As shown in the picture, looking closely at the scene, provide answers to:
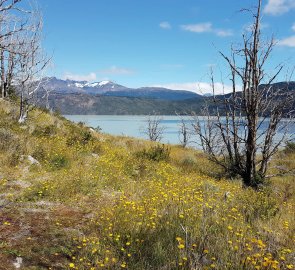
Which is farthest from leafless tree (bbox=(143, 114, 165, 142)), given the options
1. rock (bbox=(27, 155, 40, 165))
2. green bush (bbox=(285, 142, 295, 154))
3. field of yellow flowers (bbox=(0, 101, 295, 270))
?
field of yellow flowers (bbox=(0, 101, 295, 270))

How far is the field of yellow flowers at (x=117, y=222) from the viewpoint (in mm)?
4977

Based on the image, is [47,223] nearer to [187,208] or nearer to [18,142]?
[187,208]

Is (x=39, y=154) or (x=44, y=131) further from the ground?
(x=44, y=131)

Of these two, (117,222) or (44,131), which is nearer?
(117,222)

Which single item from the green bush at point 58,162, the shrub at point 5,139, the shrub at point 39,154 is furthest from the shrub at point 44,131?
the green bush at point 58,162

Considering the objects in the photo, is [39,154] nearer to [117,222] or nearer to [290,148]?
[117,222]

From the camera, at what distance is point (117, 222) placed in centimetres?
616

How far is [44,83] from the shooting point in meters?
20.4

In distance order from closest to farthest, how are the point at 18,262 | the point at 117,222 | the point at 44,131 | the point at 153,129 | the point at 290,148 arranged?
1. the point at 18,262
2. the point at 117,222
3. the point at 44,131
4. the point at 290,148
5. the point at 153,129

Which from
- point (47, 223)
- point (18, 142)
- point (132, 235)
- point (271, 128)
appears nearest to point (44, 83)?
point (18, 142)

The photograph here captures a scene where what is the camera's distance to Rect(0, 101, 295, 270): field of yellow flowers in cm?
498

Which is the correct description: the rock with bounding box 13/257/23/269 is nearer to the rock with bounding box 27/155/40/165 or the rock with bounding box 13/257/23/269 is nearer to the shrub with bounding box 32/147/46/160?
the rock with bounding box 27/155/40/165

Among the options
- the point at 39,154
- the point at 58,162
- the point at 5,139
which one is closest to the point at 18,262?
the point at 58,162

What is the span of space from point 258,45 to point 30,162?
970cm
